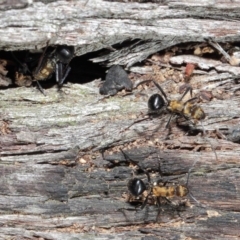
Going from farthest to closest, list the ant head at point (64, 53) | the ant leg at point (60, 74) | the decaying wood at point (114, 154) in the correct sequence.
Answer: the ant leg at point (60, 74)
the decaying wood at point (114, 154)
the ant head at point (64, 53)

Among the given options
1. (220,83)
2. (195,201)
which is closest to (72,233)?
(195,201)

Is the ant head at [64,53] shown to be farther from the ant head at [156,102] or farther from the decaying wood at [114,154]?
the ant head at [156,102]

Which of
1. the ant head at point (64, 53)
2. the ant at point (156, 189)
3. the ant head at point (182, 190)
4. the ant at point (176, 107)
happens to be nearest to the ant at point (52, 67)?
the ant head at point (64, 53)

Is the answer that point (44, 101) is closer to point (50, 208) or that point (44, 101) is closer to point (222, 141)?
point (50, 208)

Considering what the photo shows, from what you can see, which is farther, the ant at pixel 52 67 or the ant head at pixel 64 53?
the ant at pixel 52 67

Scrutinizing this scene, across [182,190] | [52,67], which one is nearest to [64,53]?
[52,67]
